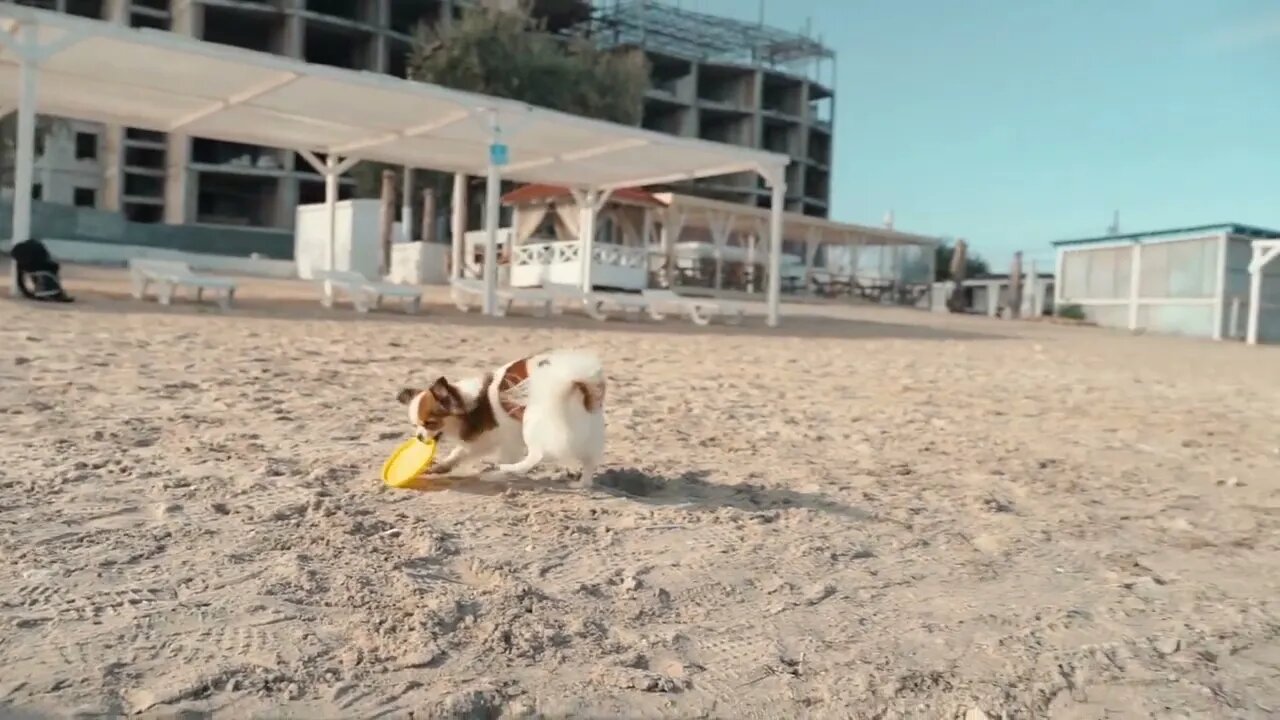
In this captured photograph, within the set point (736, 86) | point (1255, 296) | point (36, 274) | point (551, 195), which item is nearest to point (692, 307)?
point (36, 274)

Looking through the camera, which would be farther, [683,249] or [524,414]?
[683,249]

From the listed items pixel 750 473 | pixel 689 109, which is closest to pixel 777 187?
pixel 750 473

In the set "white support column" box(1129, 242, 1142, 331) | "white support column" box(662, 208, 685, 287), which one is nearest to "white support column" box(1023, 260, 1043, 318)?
"white support column" box(1129, 242, 1142, 331)

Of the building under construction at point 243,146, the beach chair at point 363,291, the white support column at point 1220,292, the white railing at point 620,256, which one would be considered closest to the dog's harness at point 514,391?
the beach chair at point 363,291

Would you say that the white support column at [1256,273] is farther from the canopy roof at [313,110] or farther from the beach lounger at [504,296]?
the beach lounger at [504,296]

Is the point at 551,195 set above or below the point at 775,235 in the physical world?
above

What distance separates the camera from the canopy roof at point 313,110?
38.4 ft

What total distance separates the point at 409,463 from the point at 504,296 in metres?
12.2

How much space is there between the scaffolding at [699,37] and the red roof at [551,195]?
100 ft

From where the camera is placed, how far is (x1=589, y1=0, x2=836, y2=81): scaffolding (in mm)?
59500

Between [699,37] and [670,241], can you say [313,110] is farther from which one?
[699,37]

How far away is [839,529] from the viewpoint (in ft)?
13.4

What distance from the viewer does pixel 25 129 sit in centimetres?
1180

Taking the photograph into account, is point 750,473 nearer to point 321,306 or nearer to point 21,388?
point 21,388
